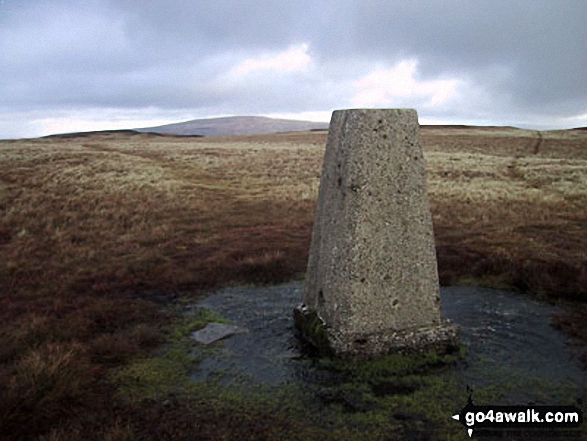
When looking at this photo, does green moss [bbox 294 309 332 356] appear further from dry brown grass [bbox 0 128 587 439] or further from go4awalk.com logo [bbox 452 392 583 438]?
Answer: dry brown grass [bbox 0 128 587 439]

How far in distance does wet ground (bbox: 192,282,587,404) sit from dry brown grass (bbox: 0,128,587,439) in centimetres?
106

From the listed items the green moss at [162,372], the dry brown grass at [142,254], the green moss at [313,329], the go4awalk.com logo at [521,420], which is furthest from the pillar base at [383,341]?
the dry brown grass at [142,254]

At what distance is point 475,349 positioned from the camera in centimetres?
654

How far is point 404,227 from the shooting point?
21.0 ft

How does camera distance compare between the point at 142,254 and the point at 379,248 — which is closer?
the point at 379,248

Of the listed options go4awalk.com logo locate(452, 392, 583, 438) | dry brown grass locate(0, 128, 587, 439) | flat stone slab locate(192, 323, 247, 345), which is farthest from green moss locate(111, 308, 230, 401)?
go4awalk.com logo locate(452, 392, 583, 438)

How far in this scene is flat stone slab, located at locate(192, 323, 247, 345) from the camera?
698 centimetres

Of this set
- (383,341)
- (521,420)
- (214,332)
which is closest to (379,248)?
(383,341)

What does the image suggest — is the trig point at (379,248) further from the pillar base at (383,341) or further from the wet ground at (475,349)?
the wet ground at (475,349)

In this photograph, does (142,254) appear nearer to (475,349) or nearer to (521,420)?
(475,349)

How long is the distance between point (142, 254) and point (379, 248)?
794cm

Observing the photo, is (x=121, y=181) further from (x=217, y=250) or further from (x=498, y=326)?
(x=498, y=326)

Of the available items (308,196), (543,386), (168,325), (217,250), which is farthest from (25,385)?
(308,196)

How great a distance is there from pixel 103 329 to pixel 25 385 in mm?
2245
